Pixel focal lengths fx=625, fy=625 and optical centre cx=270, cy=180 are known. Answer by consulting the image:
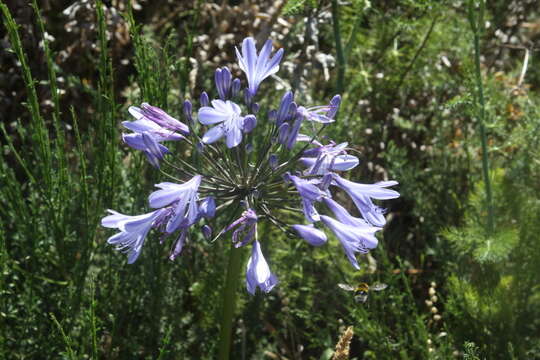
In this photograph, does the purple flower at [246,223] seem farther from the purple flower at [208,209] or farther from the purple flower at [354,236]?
the purple flower at [354,236]

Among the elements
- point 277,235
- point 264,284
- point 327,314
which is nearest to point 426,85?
point 277,235

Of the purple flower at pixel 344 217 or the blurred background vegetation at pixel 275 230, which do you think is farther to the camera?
the blurred background vegetation at pixel 275 230

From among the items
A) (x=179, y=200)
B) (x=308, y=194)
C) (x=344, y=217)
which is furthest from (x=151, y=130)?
(x=344, y=217)

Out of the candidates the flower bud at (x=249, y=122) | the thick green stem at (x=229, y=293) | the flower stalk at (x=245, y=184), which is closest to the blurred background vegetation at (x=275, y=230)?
the thick green stem at (x=229, y=293)

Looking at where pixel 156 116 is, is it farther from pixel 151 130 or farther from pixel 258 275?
pixel 258 275

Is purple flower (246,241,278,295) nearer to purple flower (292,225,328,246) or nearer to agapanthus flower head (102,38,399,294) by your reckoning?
agapanthus flower head (102,38,399,294)

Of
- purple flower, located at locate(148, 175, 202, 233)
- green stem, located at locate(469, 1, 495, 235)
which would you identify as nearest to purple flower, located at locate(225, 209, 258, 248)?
purple flower, located at locate(148, 175, 202, 233)
